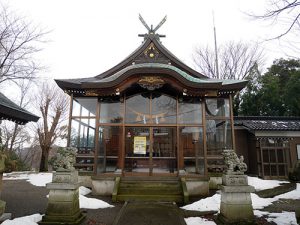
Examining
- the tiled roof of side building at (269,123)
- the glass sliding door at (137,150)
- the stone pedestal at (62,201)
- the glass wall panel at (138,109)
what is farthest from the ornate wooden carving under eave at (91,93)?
the tiled roof of side building at (269,123)

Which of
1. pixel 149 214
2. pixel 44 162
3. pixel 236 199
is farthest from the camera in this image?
pixel 44 162

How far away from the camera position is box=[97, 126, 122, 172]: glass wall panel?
12289 millimetres

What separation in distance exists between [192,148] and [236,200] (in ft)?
17.8

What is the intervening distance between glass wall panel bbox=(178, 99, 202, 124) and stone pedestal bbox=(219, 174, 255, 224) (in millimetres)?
5456

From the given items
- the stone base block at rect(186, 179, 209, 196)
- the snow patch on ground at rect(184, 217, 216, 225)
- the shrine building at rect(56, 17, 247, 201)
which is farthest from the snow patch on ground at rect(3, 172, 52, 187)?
the snow patch on ground at rect(184, 217, 216, 225)

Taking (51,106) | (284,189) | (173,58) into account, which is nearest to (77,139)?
(173,58)

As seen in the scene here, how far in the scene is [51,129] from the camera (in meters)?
24.2

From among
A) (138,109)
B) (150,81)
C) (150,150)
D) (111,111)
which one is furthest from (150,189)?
(150,81)

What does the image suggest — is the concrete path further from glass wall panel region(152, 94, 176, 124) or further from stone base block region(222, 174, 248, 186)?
glass wall panel region(152, 94, 176, 124)

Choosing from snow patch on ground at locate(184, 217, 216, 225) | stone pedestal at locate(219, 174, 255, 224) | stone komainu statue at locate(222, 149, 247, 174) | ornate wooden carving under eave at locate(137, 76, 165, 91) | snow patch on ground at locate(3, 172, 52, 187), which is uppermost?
ornate wooden carving under eave at locate(137, 76, 165, 91)

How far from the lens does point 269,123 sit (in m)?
17.5

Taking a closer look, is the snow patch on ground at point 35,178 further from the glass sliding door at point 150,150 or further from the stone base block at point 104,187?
the glass sliding door at point 150,150

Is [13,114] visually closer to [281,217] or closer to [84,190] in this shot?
[84,190]

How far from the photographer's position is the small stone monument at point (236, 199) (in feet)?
22.5
